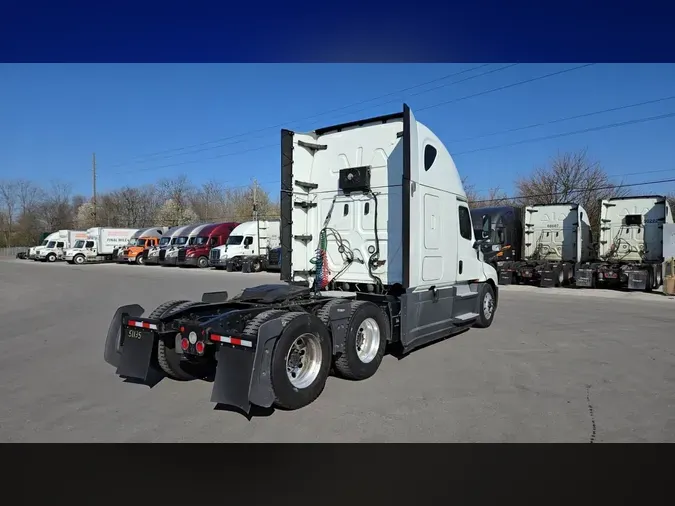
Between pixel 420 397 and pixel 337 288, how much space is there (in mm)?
2874

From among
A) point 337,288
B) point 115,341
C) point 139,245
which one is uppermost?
point 139,245

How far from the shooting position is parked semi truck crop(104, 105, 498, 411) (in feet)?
16.6

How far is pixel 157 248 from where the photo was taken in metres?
39.1

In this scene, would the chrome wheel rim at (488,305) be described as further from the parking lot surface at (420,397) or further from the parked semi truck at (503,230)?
the parked semi truck at (503,230)

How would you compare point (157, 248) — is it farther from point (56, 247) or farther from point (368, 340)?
point (368, 340)

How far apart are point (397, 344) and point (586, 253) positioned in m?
17.2

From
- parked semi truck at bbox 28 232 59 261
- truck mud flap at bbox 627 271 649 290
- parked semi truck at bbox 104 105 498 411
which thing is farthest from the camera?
parked semi truck at bbox 28 232 59 261

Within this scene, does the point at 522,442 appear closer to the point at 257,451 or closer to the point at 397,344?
the point at 257,451

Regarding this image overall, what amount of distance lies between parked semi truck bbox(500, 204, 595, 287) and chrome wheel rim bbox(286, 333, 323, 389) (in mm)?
16875

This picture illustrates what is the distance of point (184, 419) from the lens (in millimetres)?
4887

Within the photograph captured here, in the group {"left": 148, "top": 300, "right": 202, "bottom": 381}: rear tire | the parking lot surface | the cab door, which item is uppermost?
the cab door

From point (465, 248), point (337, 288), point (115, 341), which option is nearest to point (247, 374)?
point (115, 341)

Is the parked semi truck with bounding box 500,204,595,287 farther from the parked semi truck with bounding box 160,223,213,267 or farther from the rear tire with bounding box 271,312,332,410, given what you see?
the parked semi truck with bounding box 160,223,213,267

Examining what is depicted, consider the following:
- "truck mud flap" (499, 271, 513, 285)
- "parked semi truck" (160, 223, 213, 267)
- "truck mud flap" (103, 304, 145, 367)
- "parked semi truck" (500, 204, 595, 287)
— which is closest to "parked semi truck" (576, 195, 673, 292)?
"parked semi truck" (500, 204, 595, 287)
